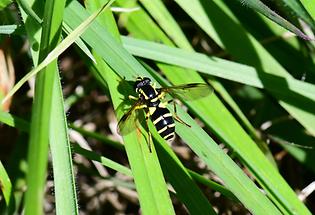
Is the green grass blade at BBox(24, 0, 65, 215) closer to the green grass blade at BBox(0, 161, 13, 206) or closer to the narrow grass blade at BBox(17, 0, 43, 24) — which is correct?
the narrow grass blade at BBox(17, 0, 43, 24)

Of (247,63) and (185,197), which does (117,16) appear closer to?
(247,63)

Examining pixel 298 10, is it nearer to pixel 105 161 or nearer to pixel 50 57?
pixel 50 57

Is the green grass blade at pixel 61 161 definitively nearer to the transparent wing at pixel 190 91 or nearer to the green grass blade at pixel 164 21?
the transparent wing at pixel 190 91

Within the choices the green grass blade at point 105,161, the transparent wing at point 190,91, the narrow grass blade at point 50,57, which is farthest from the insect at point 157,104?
the narrow grass blade at point 50,57

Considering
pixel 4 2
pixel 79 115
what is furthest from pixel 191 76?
pixel 79 115

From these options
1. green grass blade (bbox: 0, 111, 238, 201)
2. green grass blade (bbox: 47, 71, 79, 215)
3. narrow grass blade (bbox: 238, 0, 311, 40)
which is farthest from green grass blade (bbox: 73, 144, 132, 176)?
narrow grass blade (bbox: 238, 0, 311, 40)

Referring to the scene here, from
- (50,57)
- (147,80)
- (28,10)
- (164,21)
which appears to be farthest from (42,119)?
(164,21)
